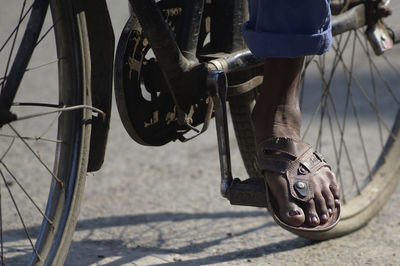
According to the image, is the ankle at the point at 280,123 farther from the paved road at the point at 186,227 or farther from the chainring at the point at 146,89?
the paved road at the point at 186,227

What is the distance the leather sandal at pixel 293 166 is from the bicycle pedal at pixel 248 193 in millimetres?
26

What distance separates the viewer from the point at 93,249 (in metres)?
2.34

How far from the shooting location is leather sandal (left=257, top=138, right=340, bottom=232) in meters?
1.74

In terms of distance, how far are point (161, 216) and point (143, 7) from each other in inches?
43.9

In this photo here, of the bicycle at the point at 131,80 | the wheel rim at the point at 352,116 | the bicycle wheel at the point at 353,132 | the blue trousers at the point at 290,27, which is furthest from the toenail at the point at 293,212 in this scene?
the wheel rim at the point at 352,116

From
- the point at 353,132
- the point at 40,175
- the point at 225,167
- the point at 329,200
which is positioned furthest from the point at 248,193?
the point at 353,132

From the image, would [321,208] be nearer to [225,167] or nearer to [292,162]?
[292,162]

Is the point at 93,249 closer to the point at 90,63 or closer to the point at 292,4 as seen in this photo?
the point at 90,63

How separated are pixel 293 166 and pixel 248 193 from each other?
0.43ft

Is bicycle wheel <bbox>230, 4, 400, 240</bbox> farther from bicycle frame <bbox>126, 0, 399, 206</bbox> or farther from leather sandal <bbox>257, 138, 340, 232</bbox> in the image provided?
leather sandal <bbox>257, 138, 340, 232</bbox>

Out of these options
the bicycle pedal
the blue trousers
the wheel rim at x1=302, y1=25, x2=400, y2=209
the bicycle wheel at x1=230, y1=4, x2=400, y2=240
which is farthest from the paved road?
the blue trousers

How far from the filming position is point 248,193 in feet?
5.89

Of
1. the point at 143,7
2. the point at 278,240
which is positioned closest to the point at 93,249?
the point at 278,240

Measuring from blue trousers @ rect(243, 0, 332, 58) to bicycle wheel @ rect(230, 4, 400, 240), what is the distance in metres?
0.46
